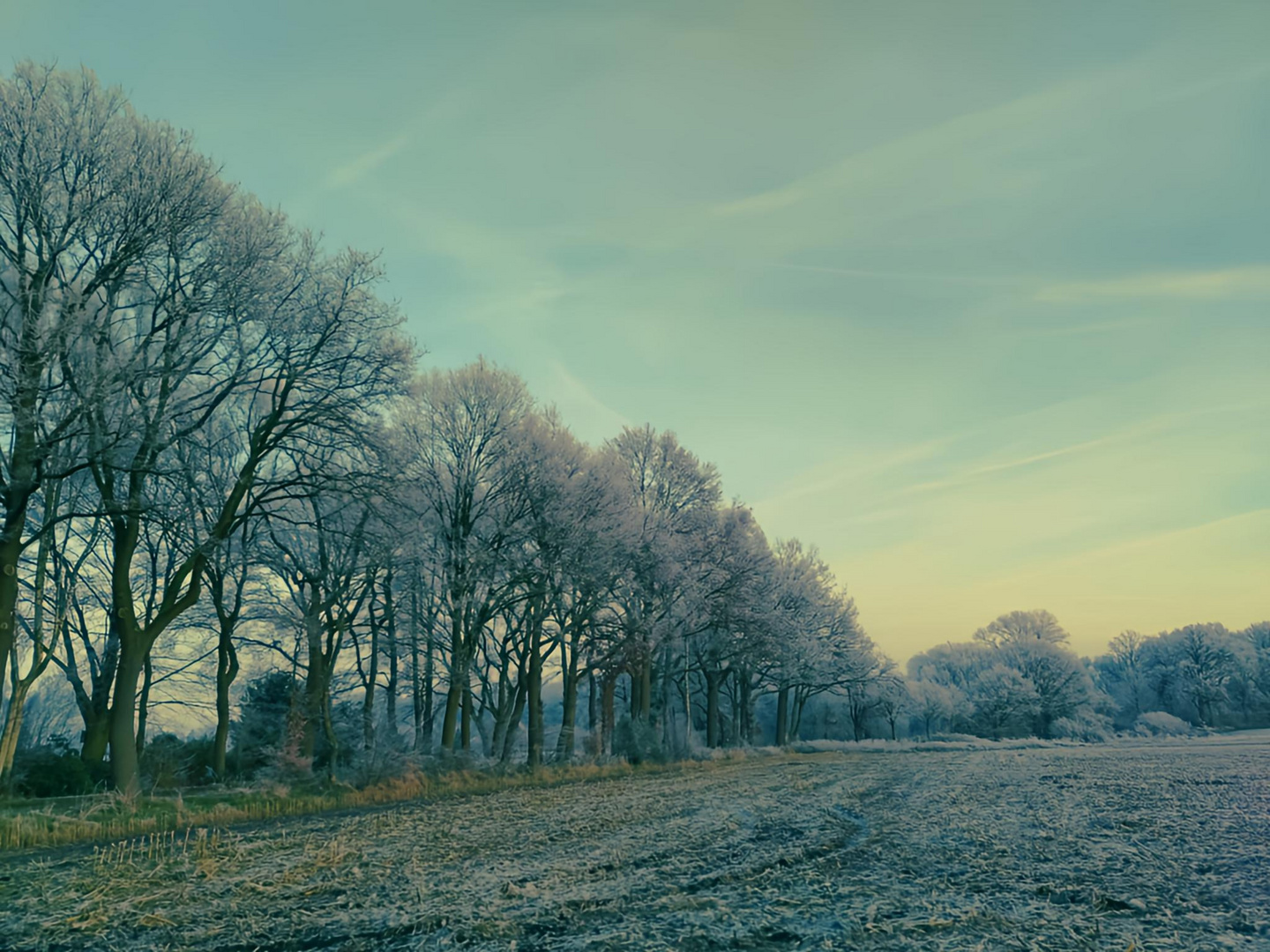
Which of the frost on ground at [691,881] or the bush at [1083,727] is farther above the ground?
the frost on ground at [691,881]

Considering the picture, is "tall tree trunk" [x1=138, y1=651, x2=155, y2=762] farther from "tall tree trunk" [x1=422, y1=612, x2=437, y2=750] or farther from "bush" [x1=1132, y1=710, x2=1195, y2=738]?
"bush" [x1=1132, y1=710, x2=1195, y2=738]

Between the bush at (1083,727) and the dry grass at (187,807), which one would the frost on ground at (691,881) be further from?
the bush at (1083,727)

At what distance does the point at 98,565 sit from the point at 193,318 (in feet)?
43.0

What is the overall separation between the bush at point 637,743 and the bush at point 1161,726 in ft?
187

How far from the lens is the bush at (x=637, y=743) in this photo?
33531mm

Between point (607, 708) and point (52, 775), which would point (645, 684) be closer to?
point (607, 708)

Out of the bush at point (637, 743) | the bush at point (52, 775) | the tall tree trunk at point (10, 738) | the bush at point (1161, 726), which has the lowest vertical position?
the bush at point (1161, 726)

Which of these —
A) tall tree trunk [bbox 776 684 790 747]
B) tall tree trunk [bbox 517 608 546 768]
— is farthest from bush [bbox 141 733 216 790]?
tall tree trunk [bbox 776 684 790 747]

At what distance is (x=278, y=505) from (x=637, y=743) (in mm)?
17980

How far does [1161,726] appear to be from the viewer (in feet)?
236

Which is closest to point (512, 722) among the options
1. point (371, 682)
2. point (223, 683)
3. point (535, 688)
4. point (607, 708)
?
point (535, 688)

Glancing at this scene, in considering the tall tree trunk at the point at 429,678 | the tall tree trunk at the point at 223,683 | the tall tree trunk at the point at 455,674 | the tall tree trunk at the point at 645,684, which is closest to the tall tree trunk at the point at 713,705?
the tall tree trunk at the point at 645,684

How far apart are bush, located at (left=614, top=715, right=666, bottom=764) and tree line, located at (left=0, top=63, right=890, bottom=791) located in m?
0.20

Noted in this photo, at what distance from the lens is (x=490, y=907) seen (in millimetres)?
7520
